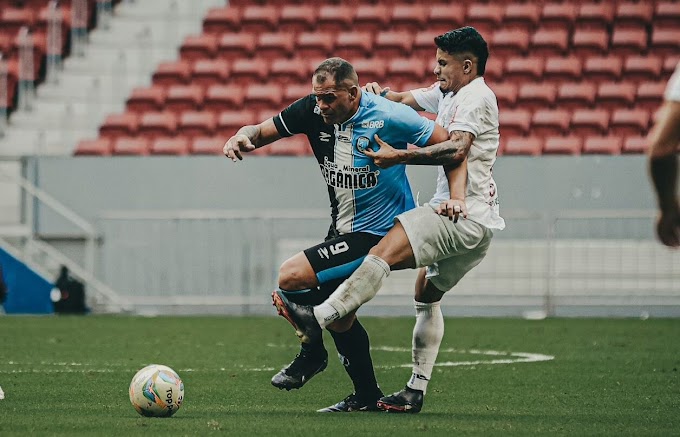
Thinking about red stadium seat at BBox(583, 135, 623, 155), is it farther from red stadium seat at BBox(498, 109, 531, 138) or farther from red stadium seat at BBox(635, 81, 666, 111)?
red stadium seat at BBox(498, 109, 531, 138)

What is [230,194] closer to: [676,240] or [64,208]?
[64,208]

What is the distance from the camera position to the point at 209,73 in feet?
67.9

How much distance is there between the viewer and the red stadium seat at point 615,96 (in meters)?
19.2

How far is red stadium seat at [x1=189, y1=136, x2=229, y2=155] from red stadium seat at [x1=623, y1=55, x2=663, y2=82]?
20.8 ft

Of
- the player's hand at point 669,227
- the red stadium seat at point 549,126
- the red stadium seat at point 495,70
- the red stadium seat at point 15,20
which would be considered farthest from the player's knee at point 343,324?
the red stadium seat at point 15,20

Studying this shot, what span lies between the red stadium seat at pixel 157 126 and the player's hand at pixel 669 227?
631 inches

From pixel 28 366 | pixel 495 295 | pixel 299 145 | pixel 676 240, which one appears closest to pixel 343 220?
pixel 676 240

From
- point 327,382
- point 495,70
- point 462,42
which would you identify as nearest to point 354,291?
point 462,42

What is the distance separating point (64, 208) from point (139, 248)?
4.82ft

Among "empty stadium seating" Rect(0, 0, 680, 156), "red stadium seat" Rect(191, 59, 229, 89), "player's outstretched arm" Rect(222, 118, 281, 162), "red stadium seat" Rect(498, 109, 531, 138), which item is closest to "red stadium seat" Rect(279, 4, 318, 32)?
"empty stadium seating" Rect(0, 0, 680, 156)

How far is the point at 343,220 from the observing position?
7133mm

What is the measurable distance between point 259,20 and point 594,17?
5581 mm

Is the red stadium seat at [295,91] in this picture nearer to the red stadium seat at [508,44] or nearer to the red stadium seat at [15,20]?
the red stadium seat at [508,44]

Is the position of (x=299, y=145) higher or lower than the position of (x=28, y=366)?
higher
